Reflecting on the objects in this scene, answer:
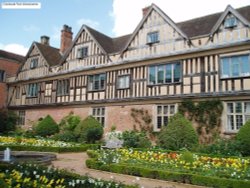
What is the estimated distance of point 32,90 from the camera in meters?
26.8

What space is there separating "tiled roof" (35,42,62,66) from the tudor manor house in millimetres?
129

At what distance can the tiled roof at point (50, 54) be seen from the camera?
26395mm

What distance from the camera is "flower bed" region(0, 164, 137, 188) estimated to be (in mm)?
5457

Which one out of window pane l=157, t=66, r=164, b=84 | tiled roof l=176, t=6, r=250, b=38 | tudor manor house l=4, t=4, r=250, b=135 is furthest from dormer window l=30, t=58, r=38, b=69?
tiled roof l=176, t=6, r=250, b=38

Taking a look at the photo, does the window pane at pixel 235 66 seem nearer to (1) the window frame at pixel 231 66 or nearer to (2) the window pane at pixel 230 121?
(1) the window frame at pixel 231 66

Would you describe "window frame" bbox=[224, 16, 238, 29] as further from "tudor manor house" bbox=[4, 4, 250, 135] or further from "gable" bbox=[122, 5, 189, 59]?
"gable" bbox=[122, 5, 189, 59]

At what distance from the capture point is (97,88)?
70.1 ft

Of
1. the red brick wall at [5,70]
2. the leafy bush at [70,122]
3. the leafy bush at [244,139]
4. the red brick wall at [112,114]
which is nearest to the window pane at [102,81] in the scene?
the red brick wall at [112,114]

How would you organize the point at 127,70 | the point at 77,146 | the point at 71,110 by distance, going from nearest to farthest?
the point at 77,146 < the point at 127,70 < the point at 71,110

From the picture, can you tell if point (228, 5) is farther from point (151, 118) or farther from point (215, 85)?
point (151, 118)

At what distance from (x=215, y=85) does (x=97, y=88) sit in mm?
9364

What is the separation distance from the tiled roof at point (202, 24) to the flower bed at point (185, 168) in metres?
9.33

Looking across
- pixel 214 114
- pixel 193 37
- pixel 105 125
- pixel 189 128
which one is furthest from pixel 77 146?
pixel 193 37

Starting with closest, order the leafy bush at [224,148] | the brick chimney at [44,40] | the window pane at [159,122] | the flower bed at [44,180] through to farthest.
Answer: the flower bed at [44,180], the leafy bush at [224,148], the window pane at [159,122], the brick chimney at [44,40]
